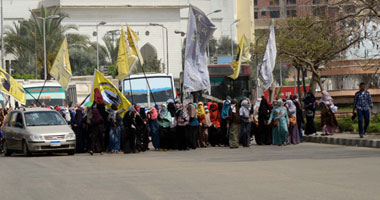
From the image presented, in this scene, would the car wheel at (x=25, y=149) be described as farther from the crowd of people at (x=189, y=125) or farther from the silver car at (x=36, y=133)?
the crowd of people at (x=189, y=125)

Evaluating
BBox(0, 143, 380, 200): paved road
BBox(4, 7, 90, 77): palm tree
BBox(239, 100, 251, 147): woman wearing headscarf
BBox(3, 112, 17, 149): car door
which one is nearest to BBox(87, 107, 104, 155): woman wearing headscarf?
BBox(3, 112, 17, 149): car door

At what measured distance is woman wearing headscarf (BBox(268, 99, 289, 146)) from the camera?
882 inches

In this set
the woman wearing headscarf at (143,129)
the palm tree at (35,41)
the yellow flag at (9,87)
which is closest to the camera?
the woman wearing headscarf at (143,129)

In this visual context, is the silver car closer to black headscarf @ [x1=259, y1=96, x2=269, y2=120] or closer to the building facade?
black headscarf @ [x1=259, y1=96, x2=269, y2=120]

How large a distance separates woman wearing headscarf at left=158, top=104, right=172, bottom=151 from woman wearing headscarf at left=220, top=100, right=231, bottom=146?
1.53m

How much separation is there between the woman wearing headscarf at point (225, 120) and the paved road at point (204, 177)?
445cm

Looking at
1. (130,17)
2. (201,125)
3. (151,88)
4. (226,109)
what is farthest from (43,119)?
(130,17)

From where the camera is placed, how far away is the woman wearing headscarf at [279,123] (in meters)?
22.4

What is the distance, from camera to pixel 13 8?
3617 inches

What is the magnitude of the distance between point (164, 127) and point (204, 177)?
10004 mm

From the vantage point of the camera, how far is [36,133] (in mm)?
20328

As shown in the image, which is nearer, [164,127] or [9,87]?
[164,127]

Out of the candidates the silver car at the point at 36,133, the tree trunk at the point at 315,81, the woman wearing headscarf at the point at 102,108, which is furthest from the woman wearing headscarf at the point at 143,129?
the tree trunk at the point at 315,81

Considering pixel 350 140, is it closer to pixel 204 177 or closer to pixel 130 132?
pixel 130 132
